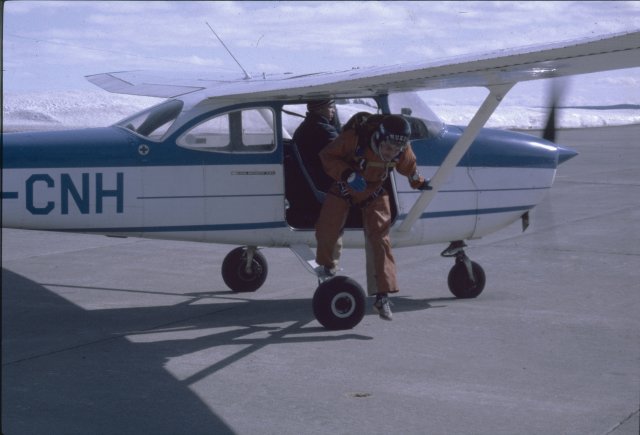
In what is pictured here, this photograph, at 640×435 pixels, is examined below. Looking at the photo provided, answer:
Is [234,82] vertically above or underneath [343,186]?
above

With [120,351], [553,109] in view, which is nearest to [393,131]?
[553,109]

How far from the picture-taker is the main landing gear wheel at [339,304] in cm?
726

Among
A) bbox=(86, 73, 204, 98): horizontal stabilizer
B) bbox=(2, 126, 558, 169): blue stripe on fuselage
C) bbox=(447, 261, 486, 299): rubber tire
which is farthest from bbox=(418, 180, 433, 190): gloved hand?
bbox=(86, 73, 204, 98): horizontal stabilizer

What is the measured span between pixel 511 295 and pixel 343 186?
7.29 feet

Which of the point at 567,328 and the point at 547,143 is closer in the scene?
the point at 567,328

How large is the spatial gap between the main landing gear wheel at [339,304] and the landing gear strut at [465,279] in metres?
1.48

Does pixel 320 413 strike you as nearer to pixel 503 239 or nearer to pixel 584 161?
pixel 503 239

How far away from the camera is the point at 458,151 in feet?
25.1

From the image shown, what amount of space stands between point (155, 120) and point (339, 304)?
7.02 feet

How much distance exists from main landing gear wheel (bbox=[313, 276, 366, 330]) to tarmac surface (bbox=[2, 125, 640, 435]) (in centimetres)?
14

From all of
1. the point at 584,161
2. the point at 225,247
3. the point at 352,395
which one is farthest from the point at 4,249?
the point at 584,161

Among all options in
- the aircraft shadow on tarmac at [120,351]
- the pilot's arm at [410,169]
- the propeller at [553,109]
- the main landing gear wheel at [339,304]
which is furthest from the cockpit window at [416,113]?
the main landing gear wheel at [339,304]

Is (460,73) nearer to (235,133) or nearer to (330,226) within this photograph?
(330,226)

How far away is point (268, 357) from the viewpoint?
6477mm
